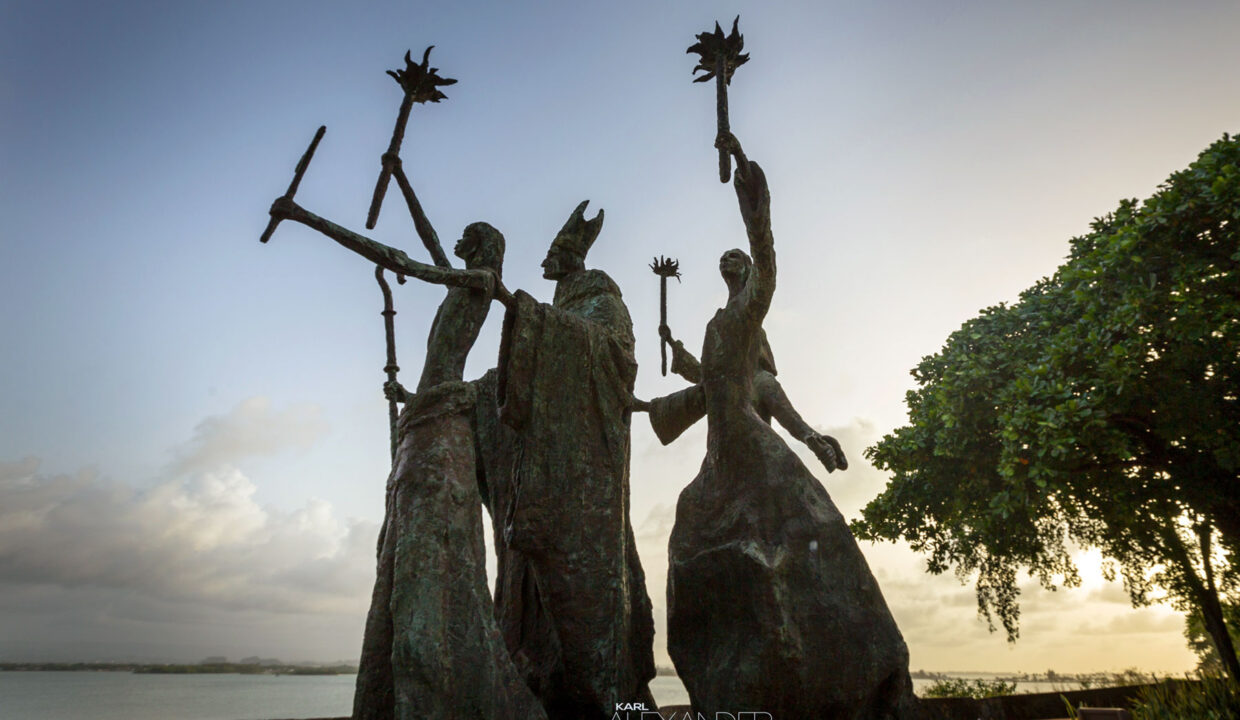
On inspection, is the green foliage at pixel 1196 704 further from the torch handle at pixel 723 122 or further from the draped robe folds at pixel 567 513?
the torch handle at pixel 723 122

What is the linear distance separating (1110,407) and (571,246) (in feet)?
22.3

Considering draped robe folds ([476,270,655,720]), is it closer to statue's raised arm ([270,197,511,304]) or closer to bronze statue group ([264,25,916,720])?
bronze statue group ([264,25,916,720])

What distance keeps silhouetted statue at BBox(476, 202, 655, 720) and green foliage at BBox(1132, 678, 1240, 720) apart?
639 centimetres

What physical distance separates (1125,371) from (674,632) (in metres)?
6.32

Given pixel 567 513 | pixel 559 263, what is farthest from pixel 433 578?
pixel 559 263

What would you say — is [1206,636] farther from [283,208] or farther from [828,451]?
[283,208]

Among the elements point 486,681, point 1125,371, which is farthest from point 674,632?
point 1125,371

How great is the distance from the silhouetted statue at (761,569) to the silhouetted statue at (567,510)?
1.90ft

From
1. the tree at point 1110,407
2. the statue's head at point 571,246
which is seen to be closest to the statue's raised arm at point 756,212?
the statue's head at point 571,246

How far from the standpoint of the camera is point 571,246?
719cm

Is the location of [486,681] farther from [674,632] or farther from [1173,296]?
[1173,296]

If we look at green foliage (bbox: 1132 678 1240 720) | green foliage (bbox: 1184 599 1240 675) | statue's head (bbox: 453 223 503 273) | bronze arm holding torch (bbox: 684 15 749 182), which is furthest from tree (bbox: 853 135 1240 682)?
statue's head (bbox: 453 223 503 273)

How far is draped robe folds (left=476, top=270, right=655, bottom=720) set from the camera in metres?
5.39

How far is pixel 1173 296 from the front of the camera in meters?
8.46
